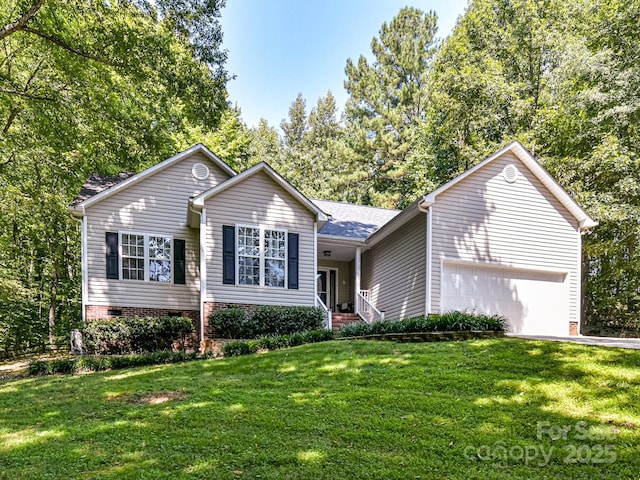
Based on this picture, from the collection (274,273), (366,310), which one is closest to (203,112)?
(274,273)

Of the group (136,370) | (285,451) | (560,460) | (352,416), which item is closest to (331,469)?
(285,451)

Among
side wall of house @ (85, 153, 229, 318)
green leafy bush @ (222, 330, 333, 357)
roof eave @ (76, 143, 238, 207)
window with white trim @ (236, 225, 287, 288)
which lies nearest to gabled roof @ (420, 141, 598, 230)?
window with white trim @ (236, 225, 287, 288)

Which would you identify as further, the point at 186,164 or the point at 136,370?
the point at 186,164

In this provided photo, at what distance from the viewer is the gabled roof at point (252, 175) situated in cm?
1171

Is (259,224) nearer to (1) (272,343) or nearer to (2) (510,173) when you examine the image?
(1) (272,343)

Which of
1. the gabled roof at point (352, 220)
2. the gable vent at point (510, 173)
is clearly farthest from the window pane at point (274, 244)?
the gable vent at point (510, 173)

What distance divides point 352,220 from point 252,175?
5370mm

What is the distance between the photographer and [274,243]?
12539mm

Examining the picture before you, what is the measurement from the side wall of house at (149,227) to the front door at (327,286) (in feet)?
16.7

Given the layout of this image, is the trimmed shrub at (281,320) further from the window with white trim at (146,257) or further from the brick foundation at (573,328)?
the brick foundation at (573,328)

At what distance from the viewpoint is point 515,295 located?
42.3ft

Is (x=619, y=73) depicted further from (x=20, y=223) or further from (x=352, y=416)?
(x=20, y=223)

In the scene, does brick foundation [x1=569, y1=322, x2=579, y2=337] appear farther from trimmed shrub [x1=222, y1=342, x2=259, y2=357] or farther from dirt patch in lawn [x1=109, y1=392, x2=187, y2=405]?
dirt patch in lawn [x1=109, y1=392, x2=187, y2=405]

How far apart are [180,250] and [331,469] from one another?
34.8ft
